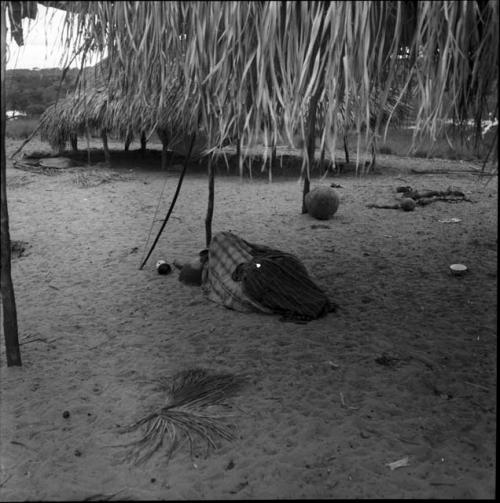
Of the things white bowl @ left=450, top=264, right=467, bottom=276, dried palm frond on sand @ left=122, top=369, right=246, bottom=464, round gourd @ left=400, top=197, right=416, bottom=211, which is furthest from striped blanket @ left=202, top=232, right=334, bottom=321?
round gourd @ left=400, top=197, right=416, bottom=211

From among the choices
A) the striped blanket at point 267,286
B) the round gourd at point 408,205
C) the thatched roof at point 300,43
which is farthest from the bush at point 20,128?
the thatched roof at point 300,43

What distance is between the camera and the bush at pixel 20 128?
44.9ft

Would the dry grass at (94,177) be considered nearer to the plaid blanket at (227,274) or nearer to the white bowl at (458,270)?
the plaid blanket at (227,274)

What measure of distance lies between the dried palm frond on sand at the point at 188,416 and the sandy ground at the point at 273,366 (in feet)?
0.23

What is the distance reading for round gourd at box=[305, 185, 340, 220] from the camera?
706 cm

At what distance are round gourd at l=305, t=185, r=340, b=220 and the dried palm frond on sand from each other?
4.05m

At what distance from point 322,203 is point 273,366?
3.85m

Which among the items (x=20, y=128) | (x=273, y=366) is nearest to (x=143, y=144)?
(x=20, y=128)

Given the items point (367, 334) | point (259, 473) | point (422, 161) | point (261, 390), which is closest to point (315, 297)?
point (367, 334)

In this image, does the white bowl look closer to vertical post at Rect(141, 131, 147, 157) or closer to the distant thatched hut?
the distant thatched hut

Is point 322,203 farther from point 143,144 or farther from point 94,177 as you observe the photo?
point 143,144

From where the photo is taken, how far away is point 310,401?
10.0ft

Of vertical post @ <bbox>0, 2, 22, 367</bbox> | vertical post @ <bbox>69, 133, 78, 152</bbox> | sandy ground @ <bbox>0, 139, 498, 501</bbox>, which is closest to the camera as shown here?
sandy ground @ <bbox>0, 139, 498, 501</bbox>

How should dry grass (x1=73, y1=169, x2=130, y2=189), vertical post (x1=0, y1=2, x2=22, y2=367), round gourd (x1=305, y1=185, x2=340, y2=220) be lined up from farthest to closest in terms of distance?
1. dry grass (x1=73, y1=169, x2=130, y2=189)
2. round gourd (x1=305, y1=185, x2=340, y2=220)
3. vertical post (x1=0, y1=2, x2=22, y2=367)
